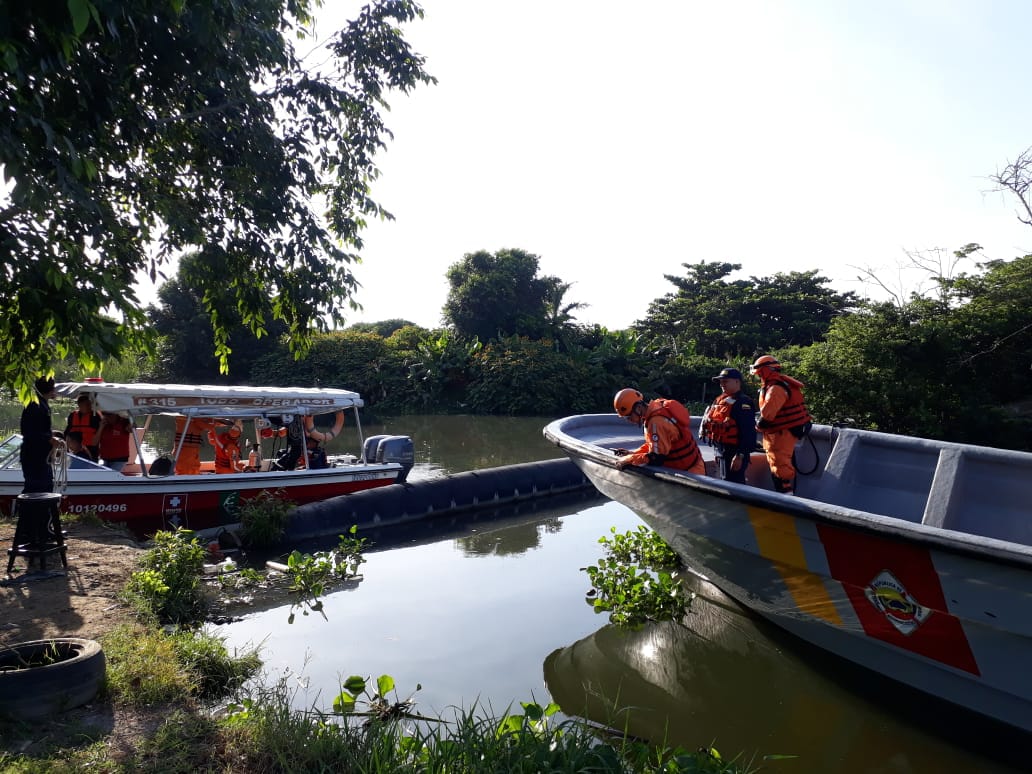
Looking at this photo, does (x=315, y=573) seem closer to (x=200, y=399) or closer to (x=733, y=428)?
(x=200, y=399)

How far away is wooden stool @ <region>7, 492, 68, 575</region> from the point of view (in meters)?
6.07

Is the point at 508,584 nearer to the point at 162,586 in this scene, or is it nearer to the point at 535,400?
the point at 162,586

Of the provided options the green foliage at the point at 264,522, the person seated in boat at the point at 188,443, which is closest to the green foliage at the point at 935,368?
the green foliage at the point at 264,522

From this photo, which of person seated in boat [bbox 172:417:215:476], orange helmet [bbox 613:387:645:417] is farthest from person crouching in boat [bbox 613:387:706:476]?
person seated in boat [bbox 172:417:215:476]

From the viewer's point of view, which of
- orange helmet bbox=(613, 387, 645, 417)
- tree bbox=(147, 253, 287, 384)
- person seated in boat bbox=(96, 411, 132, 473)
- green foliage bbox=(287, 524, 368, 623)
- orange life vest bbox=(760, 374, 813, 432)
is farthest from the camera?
tree bbox=(147, 253, 287, 384)

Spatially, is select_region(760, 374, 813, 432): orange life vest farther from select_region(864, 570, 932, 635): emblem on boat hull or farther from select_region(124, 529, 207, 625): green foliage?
select_region(124, 529, 207, 625): green foliage

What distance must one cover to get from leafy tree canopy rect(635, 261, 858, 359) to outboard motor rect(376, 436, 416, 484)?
58.0ft

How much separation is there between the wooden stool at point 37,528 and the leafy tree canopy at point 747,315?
23298mm

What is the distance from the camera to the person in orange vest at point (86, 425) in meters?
9.35

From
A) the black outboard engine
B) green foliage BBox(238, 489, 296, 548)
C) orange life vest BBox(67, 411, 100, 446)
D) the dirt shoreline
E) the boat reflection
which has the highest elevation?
orange life vest BBox(67, 411, 100, 446)

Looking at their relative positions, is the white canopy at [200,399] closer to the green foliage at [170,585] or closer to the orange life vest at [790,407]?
the green foliage at [170,585]

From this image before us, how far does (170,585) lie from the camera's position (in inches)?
234

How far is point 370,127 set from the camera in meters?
6.09

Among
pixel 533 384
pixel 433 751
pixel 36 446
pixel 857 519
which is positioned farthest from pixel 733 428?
pixel 533 384
